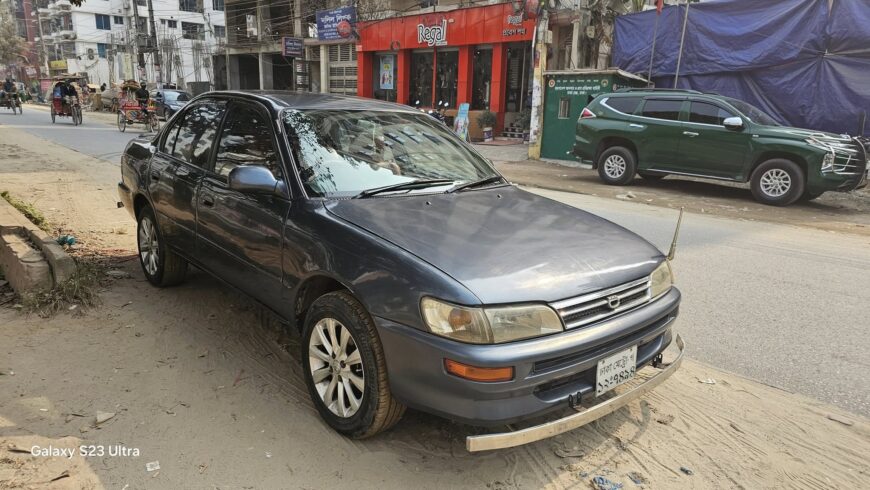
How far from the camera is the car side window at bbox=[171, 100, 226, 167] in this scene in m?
4.07

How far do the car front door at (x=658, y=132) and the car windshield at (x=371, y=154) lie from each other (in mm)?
8530

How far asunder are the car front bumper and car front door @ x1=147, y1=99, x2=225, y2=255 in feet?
7.59

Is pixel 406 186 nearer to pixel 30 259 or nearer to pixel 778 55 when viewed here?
pixel 30 259

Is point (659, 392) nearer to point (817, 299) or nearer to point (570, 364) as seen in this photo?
point (570, 364)

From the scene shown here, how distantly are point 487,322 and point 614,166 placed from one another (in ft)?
35.7

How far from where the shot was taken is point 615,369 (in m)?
2.57

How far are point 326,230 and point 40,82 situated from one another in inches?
2713

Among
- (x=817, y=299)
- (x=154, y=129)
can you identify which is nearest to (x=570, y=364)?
(x=817, y=299)

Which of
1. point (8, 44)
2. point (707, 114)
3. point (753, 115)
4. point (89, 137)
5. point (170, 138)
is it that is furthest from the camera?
point (8, 44)

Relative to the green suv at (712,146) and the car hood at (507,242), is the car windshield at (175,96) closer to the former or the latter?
the green suv at (712,146)

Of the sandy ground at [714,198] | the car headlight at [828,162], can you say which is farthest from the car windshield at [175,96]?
the car headlight at [828,162]

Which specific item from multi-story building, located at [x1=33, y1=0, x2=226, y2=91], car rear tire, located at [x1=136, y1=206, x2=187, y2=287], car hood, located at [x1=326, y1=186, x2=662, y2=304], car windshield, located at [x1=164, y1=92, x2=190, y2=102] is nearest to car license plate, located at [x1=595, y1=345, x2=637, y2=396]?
car hood, located at [x1=326, y1=186, x2=662, y2=304]

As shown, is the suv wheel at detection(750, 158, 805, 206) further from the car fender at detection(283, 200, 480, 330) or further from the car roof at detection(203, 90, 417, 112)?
the car fender at detection(283, 200, 480, 330)

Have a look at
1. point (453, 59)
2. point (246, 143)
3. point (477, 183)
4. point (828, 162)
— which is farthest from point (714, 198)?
point (453, 59)
